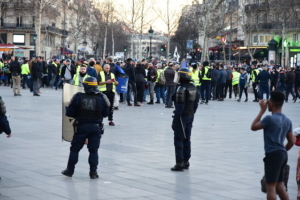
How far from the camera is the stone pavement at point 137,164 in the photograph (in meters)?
8.05

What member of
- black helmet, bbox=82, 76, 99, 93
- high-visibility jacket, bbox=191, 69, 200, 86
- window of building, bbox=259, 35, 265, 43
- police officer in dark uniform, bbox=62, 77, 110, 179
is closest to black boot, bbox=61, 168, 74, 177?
police officer in dark uniform, bbox=62, 77, 110, 179

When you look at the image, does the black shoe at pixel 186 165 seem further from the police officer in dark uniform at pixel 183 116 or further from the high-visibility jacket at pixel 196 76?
the high-visibility jacket at pixel 196 76

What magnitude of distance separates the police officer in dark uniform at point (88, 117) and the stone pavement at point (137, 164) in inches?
10.9

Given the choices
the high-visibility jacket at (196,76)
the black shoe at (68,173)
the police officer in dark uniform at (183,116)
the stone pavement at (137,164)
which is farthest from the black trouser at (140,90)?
the black shoe at (68,173)

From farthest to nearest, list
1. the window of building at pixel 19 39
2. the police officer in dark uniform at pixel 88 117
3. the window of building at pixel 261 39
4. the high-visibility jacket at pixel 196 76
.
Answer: the window of building at pixel 19 39 → the window of building at pixel 261 39 → the high-visibility jacket at pixel 196 76 → the police officer in dark uniform at pixel 88 117

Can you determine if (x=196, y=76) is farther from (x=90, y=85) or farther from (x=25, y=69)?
(x=90, y=85)

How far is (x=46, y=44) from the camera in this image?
10331cm

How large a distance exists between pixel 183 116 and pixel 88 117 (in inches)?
67.6

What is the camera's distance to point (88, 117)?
8.85 m

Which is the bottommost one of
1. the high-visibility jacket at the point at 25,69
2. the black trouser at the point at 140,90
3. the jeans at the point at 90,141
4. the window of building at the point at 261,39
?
the jeans at the point at 90,141

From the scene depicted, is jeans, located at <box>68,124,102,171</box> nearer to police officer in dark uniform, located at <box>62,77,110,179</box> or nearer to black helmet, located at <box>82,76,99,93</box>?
police officer in dark uniform, located at <box>62,77,110,179</box>

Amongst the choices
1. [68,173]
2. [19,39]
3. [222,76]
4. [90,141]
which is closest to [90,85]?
[90,141]

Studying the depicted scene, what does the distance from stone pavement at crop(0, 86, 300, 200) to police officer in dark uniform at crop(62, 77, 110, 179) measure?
28 centimetres

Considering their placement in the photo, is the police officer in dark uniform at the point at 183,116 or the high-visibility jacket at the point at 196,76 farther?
the high-visibility jacket at the point at 196,76
